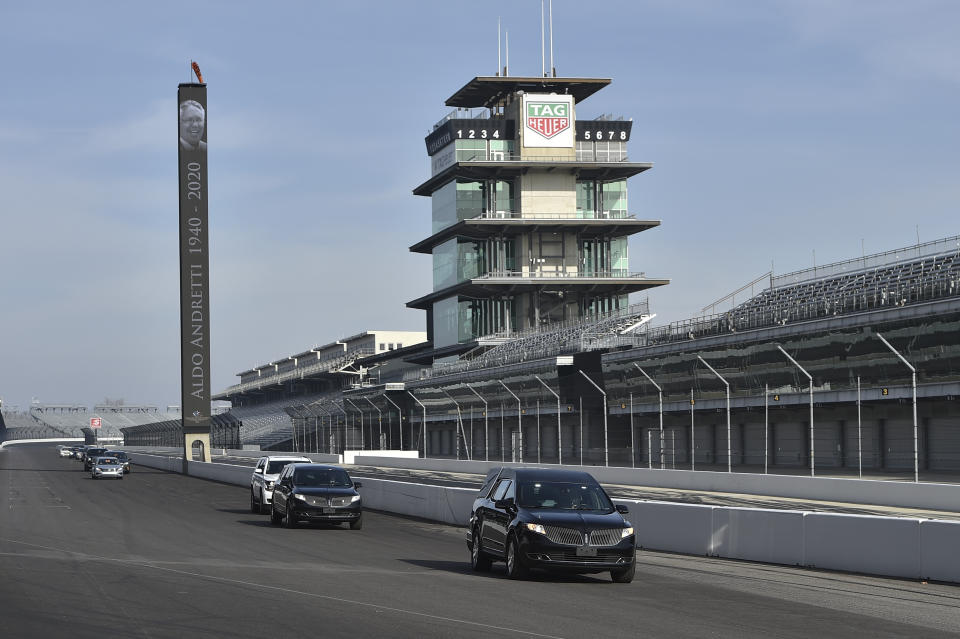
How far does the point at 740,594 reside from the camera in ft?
55.3

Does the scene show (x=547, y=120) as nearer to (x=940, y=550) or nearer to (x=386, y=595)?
(x=940, y=550)

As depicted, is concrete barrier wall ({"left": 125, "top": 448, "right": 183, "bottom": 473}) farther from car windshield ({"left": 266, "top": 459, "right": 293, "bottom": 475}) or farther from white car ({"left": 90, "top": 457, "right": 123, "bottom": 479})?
car windshield ({"left": 266, "top": 459, "right": 293, "bottom": 475})

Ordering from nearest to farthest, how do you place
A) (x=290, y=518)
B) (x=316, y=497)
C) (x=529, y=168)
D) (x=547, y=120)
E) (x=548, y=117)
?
(x=316, y=497) → (x=290, y=518) → (x=548, y=117) → (x=547, y=120) → (x=529, y=168)

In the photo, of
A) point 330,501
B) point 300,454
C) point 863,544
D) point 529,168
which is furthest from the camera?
point 529,168

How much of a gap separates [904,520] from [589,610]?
6.97 m

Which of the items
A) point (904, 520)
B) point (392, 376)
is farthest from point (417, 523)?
point (392, 376)

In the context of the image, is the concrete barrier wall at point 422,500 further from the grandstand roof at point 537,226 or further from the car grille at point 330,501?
the grandstand roof at point 537,226

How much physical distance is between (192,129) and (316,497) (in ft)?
181

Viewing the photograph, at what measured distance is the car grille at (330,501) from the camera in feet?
97.2

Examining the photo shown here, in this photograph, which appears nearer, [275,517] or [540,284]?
[275,517]

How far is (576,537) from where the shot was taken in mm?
17797

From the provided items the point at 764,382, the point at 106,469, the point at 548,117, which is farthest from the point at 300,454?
the point at 548,117

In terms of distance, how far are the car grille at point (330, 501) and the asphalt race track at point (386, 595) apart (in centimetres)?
239

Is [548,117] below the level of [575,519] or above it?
above
